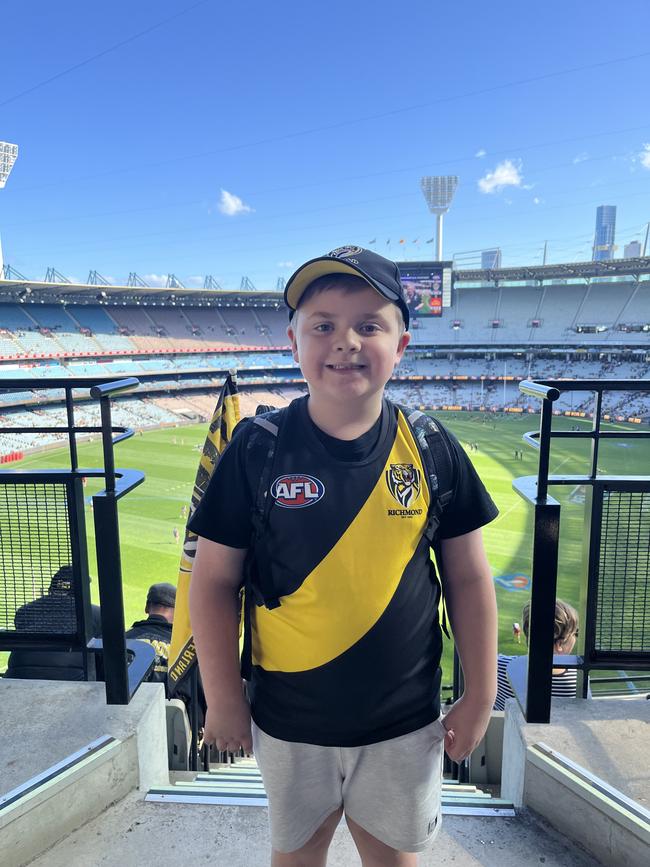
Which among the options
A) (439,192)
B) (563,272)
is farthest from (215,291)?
(439,192)

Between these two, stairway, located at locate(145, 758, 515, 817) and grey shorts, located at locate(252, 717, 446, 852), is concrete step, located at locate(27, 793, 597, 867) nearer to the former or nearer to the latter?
stairway, located at locate(145, 758, 515, 817)

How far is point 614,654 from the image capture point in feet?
9.01

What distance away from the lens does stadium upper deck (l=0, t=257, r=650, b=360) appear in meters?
41.2

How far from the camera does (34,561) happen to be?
307 centimetres

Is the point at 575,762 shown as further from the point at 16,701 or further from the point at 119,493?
the point at 16,701

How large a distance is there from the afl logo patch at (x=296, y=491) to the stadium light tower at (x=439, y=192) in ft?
251

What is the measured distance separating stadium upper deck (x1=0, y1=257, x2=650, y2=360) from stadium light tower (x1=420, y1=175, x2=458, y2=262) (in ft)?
66.4

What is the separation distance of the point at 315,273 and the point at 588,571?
2067mm

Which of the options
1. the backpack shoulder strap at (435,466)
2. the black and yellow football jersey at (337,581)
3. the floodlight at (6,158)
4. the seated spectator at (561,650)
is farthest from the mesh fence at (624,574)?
the floodlight at (6,158)

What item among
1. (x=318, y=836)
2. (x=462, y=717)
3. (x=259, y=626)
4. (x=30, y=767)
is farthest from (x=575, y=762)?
(x=30, y=767)

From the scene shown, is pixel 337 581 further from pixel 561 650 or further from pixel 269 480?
pixel 561 650

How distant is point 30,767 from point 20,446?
28526mm

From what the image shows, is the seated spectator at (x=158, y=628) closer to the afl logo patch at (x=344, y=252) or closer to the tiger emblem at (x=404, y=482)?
the tiger emblem at (x=404, y=482)

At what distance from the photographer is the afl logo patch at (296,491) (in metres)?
1.57
